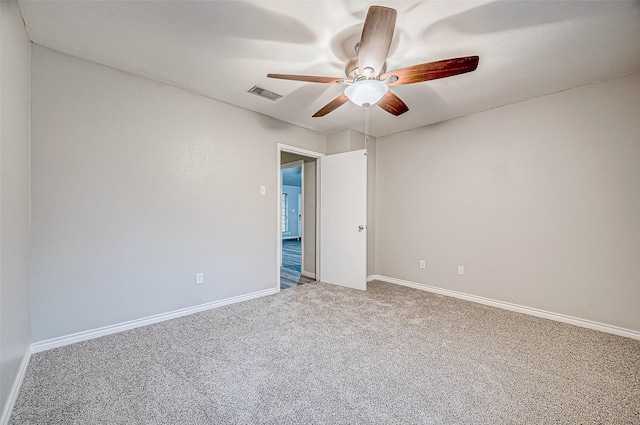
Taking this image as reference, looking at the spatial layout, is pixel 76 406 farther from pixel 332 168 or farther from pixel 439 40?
pixel 332 168

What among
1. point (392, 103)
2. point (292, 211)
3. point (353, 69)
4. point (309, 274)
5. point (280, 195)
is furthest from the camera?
point (292, 211)

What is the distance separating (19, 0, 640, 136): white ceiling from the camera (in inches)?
70.2

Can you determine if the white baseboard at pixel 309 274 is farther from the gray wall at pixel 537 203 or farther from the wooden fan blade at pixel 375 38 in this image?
the wooden fan blade at pixel 375 38

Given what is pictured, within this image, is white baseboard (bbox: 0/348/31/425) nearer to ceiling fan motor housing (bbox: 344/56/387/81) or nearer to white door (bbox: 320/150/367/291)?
ceiling fan motor housing (bbox: 344/56/387/81)

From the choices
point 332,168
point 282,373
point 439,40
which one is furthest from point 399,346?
point 332,168

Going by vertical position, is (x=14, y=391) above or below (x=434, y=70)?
below

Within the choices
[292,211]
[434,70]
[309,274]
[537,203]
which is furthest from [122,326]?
[292,211]

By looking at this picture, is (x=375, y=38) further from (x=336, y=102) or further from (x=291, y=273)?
(x=291, y=273)

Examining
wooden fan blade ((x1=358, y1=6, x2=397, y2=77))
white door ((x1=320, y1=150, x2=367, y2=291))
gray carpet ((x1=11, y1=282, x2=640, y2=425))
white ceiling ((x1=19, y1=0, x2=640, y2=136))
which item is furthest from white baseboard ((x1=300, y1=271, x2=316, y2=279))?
wooden fan blade ((x1=358, y1=6, x2=397, y2=77))

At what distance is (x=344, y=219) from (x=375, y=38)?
2.76 meters

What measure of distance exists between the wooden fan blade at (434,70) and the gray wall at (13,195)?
2.31 metres

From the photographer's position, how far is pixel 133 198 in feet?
8.56

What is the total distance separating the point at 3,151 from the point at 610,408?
12.1 feet

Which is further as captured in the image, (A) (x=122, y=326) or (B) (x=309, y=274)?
(B) (x=309, y=274)
